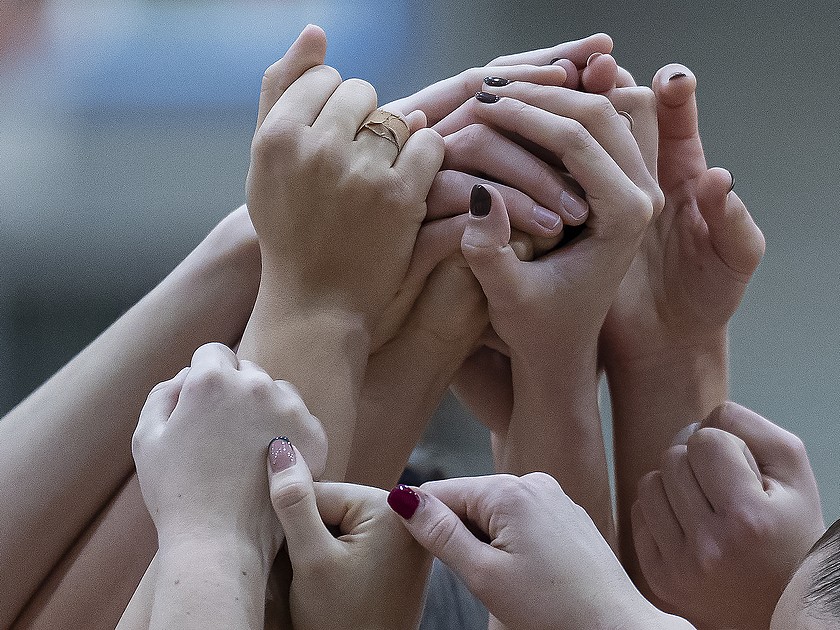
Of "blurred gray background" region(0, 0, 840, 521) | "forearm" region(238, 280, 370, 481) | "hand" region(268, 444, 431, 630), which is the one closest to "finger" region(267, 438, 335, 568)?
"hand" region(268, 444, 431, 630)

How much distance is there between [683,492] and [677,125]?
314 millimetres

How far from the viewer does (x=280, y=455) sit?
23.7 inches

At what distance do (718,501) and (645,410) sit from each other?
15 cm

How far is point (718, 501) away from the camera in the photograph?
79 cm

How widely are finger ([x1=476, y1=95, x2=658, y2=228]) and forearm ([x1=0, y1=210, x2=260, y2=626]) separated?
245 mm

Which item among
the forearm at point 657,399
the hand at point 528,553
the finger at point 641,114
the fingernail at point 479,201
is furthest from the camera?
the forearm at point 657,399

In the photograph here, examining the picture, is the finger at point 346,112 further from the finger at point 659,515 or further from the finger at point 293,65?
the finger at point 659,515

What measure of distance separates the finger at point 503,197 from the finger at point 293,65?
0.13 m

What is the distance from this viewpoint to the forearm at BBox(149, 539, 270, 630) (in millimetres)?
532

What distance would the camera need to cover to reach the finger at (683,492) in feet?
2.63

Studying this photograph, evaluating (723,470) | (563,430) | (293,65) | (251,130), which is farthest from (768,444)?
(251,130)

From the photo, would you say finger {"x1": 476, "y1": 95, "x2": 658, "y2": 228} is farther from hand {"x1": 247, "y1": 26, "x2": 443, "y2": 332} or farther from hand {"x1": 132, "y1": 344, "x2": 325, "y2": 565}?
hand {"x1": 132, "y1": 344, "x2": 325, "y2": 565}

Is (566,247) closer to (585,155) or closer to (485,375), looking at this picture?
(585,155)

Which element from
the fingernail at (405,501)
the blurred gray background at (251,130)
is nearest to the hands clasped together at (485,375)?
the fingernail at (405,501)
